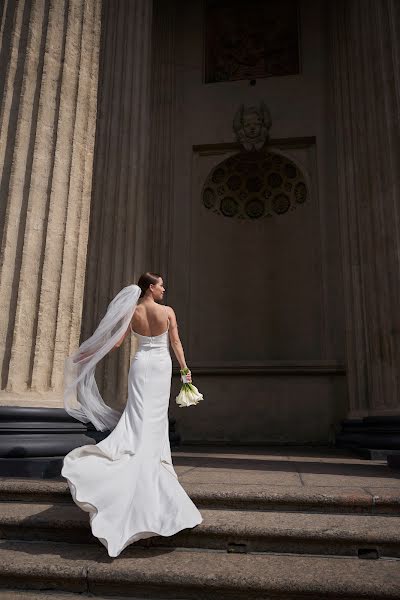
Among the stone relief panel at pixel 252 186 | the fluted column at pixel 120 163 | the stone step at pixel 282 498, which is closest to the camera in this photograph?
the stone step at pixel 282 498

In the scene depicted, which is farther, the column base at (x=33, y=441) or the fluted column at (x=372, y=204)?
the fluted column at (x=372, y=204)

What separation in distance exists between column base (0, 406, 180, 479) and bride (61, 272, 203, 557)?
0.61 m

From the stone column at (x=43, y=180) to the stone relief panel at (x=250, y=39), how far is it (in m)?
6.45

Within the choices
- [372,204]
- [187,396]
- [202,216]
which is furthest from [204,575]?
[202,216]

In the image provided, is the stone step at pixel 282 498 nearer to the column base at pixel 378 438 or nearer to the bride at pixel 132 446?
the bride at pixel 132 446

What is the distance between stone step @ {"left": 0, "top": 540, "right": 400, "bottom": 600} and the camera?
232cm

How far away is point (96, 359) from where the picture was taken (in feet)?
11.9

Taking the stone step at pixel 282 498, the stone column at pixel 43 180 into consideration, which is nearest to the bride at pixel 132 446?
the stone step at pixel 282 498

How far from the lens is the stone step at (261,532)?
A: 2740mm

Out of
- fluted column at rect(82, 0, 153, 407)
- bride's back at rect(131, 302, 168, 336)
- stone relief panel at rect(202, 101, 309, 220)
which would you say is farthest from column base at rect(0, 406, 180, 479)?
stone relief panel at rect(202, 101, 309, 220)

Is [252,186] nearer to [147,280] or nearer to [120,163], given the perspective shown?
[120,163]

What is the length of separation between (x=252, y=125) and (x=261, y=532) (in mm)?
9155

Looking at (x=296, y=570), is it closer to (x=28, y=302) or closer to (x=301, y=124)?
(x=28, y=302)

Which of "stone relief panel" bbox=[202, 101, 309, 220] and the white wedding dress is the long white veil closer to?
the white wedding dress
